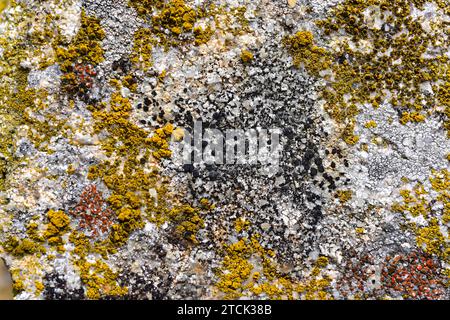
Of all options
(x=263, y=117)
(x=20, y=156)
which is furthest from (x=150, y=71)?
(x=20, y=156)

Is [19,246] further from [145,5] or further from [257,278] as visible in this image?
[145,5]

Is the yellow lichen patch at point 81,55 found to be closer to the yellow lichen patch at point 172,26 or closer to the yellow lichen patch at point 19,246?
the yellow lichen patch at point 172,26

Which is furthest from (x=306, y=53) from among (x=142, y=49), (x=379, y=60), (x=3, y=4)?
(x=3, y=4)

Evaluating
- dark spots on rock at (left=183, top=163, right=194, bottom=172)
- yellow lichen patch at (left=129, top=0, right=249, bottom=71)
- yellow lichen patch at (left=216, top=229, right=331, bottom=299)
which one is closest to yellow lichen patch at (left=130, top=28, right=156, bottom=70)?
yellow lichen patch at (left=129, top=0, right=249, bottom=71)

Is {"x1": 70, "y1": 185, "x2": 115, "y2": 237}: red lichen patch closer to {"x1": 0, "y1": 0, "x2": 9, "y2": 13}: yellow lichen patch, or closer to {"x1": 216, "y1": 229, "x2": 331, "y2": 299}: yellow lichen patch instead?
{"x1": 216, "y1": 229, "x2": 331, "y2": 299}: yellow lichen patch

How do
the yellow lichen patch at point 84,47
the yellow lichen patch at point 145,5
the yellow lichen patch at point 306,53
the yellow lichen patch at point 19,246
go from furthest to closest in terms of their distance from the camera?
1. the yellow lichen patch at point 306,53
2. the yellow lichen patch at point 145,5
3. the yellow lichen patch at point 84,47
4. the yellow lichen patch at point 19,246

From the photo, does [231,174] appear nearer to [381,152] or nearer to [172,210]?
[172,210]

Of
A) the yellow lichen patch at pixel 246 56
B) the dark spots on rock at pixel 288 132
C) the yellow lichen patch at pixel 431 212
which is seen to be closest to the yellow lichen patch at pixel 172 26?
the yellow lichen patch at pixel 246 56
